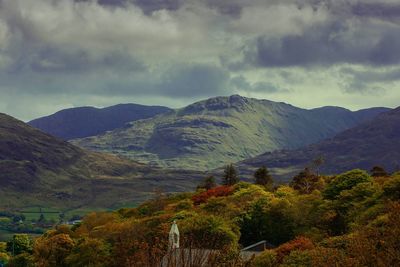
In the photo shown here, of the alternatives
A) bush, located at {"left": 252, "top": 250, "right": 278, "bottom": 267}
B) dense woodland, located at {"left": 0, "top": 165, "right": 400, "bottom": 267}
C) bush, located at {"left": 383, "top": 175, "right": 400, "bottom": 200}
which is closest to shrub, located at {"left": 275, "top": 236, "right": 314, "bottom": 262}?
dense woodland, located at {"left": 0, "top": 165, "right": 400, "bottom": 267}

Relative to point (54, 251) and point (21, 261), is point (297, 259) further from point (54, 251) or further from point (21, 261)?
point (21, 261)

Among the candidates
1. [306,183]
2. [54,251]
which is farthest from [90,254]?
[306,183]

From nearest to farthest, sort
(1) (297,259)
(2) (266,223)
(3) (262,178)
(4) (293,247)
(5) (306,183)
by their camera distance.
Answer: (1) (297,259) → (4) (293,247) → (2) (266,223) → (5) (306,183) → (3) (262,178)

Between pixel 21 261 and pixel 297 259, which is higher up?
pixel 297 259

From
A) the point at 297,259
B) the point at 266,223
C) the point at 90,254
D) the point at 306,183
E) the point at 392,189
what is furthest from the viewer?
the point at 306,183

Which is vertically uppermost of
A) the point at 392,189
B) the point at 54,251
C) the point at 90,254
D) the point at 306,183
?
the point at 392,189

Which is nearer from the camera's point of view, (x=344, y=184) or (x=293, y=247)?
(x=293, y=247)

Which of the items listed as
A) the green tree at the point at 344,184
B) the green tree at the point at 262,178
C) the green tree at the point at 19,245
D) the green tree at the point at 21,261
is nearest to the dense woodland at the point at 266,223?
the green tree at the point at 344,184

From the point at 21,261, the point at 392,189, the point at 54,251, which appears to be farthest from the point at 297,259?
the point at 21,261

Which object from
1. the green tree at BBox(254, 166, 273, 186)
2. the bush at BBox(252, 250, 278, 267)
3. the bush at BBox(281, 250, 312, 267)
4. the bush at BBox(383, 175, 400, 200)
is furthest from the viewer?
the green tree at BBox(254, 166, 273, 186)

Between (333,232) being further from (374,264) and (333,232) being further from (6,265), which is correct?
(6,265)

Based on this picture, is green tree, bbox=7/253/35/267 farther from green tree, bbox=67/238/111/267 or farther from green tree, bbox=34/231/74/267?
green tree, bbox=67/238/111/267

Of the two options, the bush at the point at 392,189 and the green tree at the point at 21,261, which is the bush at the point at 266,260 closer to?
the bush at the point at 392,189

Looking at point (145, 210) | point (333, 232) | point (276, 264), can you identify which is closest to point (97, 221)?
point (145, 210)
